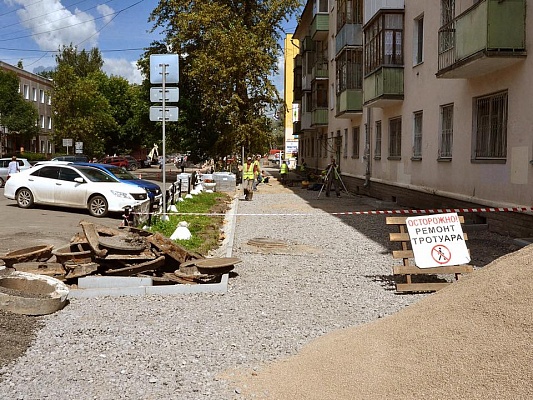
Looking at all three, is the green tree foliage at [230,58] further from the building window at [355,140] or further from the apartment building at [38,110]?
the apartment building at [38,110]

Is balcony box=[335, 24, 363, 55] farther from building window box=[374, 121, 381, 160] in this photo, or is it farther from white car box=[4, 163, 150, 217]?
white car box=[4, 163, 150, 217]

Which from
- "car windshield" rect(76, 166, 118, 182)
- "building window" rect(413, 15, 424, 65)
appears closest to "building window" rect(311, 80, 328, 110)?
"building window" rect(413, 15, 424, 65)

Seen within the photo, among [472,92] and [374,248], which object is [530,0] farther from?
[374,248]

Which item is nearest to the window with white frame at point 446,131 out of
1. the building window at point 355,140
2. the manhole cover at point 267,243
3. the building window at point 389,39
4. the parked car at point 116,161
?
the building window at point 389,39

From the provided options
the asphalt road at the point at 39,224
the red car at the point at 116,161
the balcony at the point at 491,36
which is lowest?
the asphalt road at the point at 39,224

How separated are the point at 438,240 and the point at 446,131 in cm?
965

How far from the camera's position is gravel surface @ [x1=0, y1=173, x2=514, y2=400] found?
4.67 meters

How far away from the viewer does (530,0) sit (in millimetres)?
12164

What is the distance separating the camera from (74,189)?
17.6 metres

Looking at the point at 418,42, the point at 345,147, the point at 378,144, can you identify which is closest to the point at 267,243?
the point at 418,42

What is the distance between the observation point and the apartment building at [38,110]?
6084 cm

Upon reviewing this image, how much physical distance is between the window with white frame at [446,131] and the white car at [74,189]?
8421 millimetres

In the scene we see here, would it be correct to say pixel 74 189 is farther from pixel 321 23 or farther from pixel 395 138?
pixel 321 23

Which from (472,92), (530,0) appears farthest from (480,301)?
(472,92)
